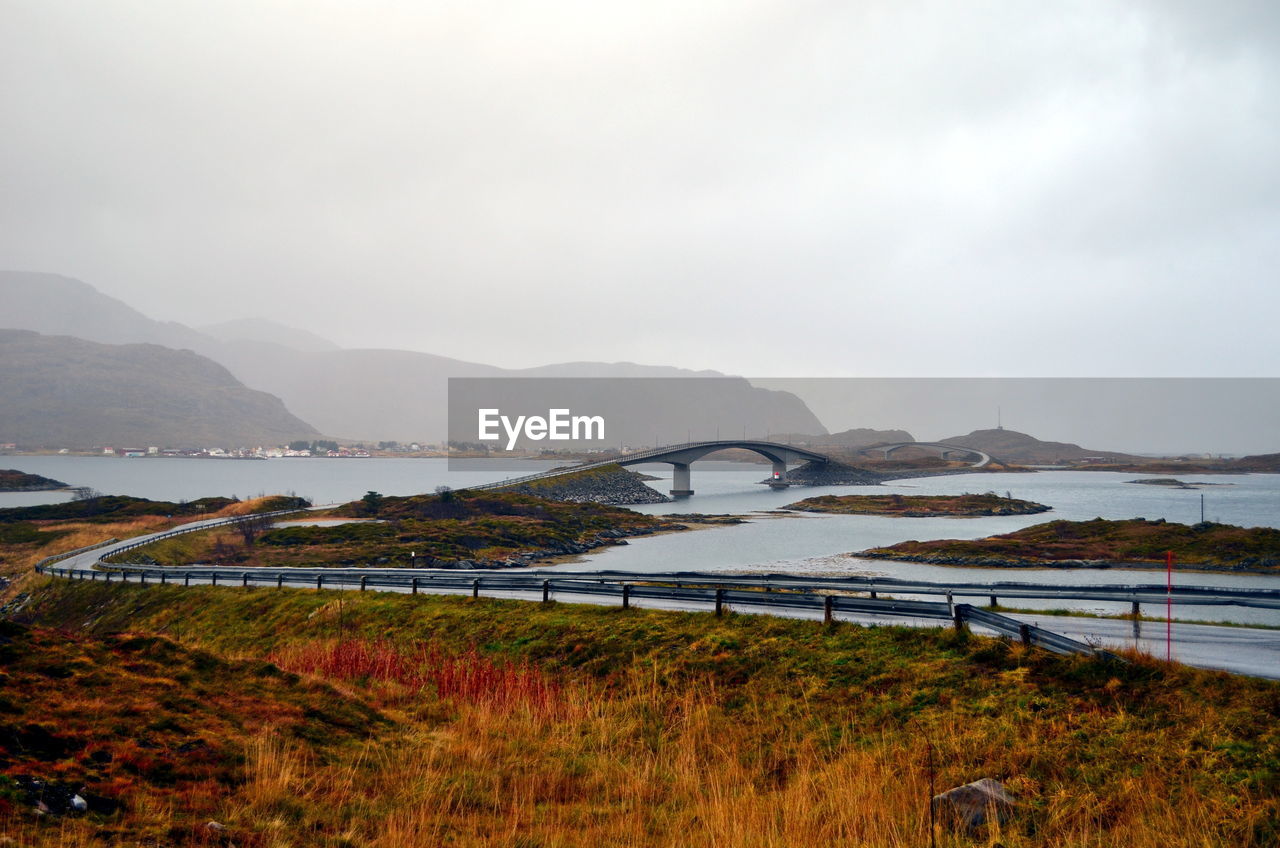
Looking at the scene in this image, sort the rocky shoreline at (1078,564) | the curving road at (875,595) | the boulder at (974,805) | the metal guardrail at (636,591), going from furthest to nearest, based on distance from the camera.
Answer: the rocky shoreline at (1078,564)
the curving road at (875,595)
the metal guardrail at (636,591)
the boulder at (974,805)

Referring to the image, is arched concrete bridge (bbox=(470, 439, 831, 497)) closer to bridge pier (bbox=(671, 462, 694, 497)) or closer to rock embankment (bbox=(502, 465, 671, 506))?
bridge pier (bbox=(671, 462, 694, 497))

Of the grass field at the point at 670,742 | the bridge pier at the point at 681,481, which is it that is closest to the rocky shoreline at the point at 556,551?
the grass field at the point at 670,742

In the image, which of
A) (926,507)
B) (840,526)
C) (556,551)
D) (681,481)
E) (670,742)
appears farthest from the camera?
(681,481)

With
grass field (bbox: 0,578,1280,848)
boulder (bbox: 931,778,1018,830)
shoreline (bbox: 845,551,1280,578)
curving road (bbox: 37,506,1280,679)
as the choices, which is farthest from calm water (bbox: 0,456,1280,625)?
boulder (bbox: 931,778,1018,830)

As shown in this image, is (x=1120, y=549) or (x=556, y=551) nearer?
(x=1120, y=549)

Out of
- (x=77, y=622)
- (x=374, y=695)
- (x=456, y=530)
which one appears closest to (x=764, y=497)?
(x=456, y=530)

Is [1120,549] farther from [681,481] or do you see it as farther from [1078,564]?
[681,481]

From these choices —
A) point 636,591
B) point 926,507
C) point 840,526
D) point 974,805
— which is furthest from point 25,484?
point 974,805

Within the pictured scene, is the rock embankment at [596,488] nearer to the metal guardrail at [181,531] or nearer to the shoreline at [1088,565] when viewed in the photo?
the metal guardrail at [181,531]
